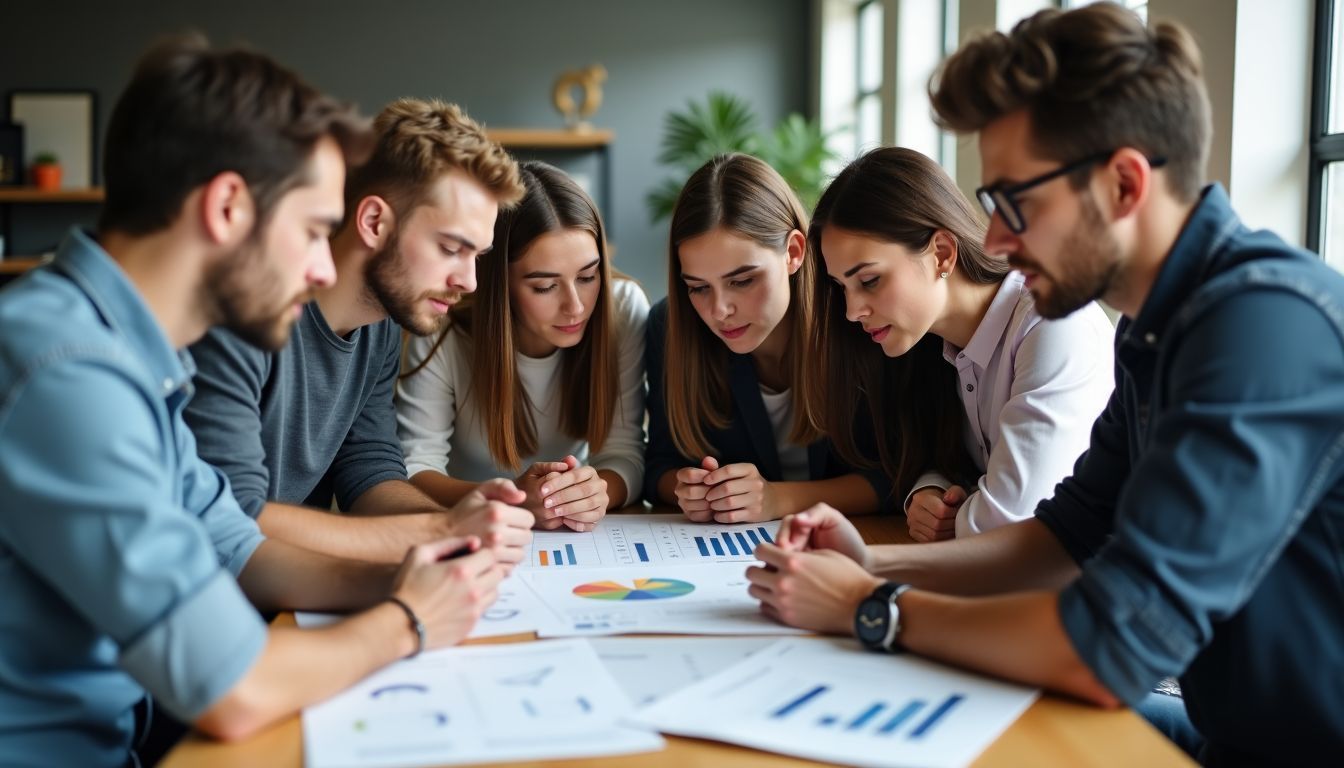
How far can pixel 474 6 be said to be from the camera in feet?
24.9

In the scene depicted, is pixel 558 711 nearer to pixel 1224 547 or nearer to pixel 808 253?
pixel 1224 547

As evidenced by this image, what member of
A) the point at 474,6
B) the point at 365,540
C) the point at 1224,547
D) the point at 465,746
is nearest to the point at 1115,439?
the point at 1224,547

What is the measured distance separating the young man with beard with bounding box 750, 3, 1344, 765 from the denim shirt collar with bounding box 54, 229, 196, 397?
2.49ft

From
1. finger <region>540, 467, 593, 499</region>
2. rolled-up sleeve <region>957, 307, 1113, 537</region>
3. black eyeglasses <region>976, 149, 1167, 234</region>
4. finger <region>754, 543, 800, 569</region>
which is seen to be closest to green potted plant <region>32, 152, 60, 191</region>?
finger <region>540, 467, 593, 499</region>

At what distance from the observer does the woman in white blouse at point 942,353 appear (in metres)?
1.93

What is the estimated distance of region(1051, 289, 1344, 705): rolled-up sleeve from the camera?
1.13 metres

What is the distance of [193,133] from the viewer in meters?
1.25

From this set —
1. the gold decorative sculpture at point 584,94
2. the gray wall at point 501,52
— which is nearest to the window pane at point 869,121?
the gray wall at point 501,52

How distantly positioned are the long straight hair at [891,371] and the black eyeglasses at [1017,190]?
2.22ft

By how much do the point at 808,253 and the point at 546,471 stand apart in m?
0.73

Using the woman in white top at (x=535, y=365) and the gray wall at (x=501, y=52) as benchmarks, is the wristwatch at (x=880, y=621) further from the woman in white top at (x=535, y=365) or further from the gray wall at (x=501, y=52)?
the gray wall at (x=501, y=52)

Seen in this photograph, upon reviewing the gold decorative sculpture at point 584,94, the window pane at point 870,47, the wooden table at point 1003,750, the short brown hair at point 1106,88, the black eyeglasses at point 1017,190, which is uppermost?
the window pane at point 870,47

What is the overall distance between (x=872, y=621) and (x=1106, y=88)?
66 centimetres

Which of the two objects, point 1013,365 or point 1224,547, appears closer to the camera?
point 1224,547
